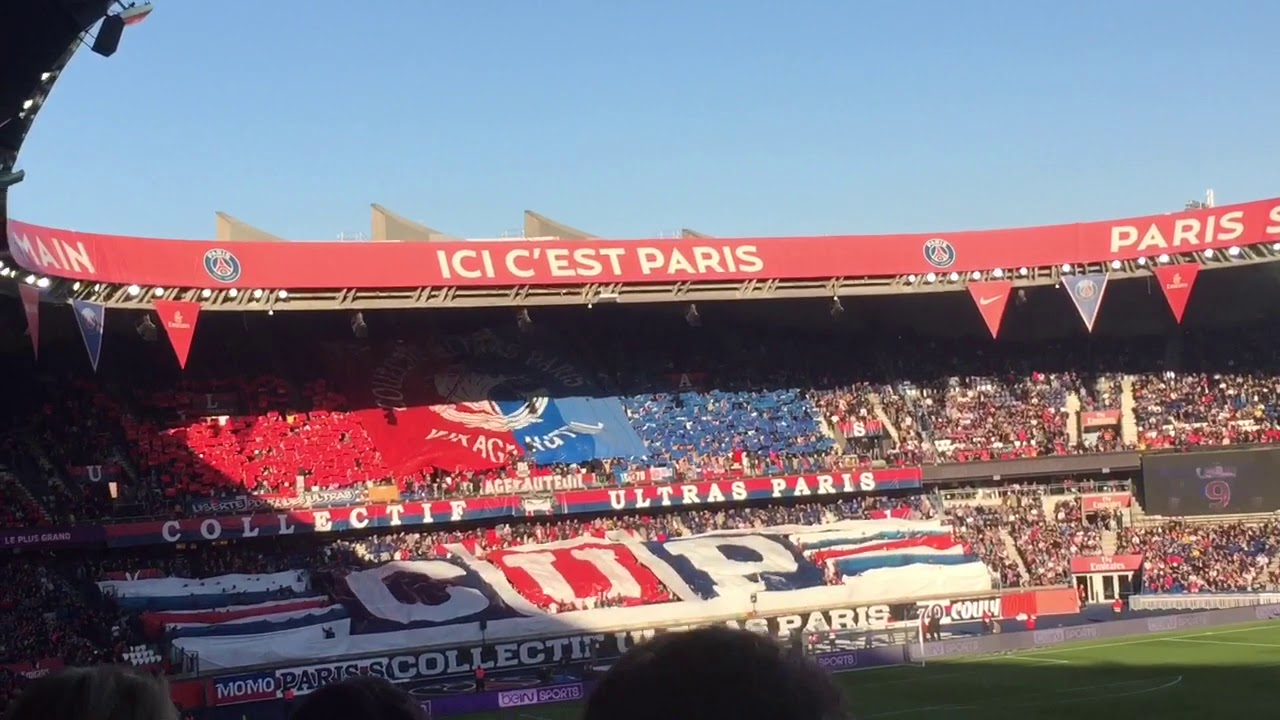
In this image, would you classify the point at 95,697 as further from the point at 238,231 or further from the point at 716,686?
the point at 238,231

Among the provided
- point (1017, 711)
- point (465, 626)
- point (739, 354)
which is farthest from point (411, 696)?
point (739, 354)

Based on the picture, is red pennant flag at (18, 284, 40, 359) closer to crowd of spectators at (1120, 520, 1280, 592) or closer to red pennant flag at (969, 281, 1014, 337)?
red pennant flag at (969, 281, 1014, 337)

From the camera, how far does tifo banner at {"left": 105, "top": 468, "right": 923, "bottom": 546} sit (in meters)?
39.6

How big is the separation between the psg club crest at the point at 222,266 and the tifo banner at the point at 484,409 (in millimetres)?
7775

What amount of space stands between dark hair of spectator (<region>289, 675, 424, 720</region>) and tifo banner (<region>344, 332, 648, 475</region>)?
4258 centimetres

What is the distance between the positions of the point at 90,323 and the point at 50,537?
677 centimetres

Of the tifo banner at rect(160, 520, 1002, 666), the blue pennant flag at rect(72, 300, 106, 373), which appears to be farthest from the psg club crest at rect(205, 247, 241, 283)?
the tifo banner at rect(160, 520, 1002, 666)

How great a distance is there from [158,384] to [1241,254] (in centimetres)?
3772

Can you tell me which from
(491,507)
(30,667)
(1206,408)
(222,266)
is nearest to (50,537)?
(30,667)

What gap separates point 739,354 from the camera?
171 ft

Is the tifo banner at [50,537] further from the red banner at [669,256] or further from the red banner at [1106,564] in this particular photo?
the red banner at [1106,564]

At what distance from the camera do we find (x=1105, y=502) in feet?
153

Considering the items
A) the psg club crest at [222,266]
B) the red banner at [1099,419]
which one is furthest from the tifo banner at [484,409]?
the red banner at [1099,419]

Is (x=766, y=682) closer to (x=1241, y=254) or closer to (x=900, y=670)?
(x=900, y=670)
